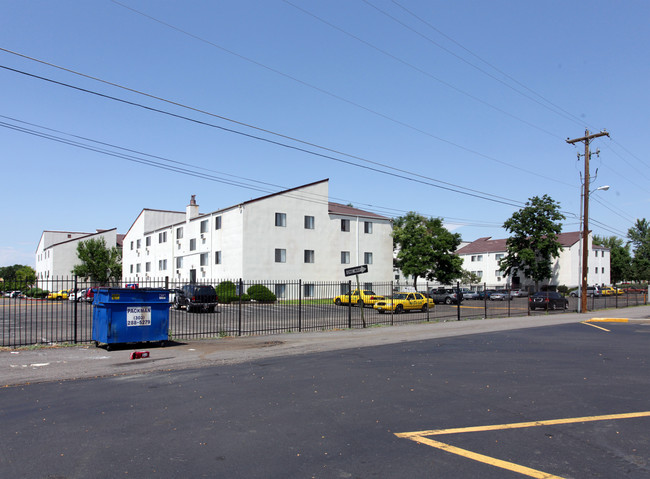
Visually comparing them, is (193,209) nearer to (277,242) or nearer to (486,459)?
(277,242)

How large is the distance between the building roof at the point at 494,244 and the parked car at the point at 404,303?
1784 inches

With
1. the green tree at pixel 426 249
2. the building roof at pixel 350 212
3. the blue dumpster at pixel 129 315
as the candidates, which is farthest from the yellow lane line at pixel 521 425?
the green tree at pixel 426 249

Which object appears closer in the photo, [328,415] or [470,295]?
[328,415]

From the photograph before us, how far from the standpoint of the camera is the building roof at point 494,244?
72494 millimetres

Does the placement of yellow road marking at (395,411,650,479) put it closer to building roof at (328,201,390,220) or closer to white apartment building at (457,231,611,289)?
building roof at (328,201,390,220)

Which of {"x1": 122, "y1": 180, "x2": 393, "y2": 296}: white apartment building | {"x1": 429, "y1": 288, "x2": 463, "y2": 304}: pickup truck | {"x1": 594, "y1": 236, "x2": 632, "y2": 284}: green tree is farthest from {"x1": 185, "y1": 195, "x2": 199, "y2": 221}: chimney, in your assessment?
{"x1": 594, "y1": 236, "x2": 632, "y2": 284}: green tree

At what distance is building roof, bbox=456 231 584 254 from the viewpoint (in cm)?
7249

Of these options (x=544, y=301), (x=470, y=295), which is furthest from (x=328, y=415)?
(x=470, y=295)

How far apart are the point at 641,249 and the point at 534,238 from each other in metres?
70.8

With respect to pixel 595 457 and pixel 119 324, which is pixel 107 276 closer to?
pixel 119 324

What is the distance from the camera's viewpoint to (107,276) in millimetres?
68062

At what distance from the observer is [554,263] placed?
234ft

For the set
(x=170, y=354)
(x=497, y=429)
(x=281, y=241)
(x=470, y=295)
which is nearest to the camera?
(x=497, y=429)

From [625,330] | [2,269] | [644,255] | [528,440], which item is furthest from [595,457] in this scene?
[2,269]
